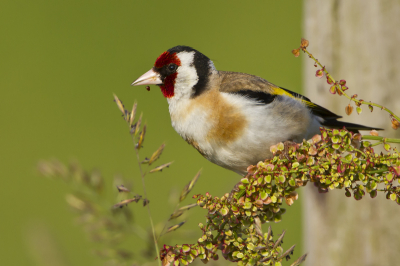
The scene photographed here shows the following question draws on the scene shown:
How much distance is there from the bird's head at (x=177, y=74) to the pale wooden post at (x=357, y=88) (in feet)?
2.03

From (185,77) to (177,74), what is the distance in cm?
5

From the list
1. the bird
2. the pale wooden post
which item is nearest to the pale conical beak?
the bird

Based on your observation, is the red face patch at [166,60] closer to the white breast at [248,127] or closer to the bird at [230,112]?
the bird at [230,112]

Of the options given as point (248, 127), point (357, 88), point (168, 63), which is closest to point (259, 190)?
point (248, 127)

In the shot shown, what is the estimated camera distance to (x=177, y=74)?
231cm

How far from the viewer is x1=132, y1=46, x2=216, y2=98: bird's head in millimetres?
2295

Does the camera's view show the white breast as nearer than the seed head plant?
No

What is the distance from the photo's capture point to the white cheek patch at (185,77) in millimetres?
2285

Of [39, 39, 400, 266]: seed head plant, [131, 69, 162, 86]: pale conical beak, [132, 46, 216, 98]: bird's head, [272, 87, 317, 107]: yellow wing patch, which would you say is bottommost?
[39, 39, 400, 266]: seed head plant

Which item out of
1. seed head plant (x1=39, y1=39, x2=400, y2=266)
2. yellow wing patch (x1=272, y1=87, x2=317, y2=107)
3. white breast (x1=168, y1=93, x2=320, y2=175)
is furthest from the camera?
yellow wing patch (x1=272, y1=87, x2=317, y2=107)

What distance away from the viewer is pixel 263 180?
132cm

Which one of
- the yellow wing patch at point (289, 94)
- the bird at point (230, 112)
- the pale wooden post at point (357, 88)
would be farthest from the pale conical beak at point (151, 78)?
the pale wooden post at point (357, 88)

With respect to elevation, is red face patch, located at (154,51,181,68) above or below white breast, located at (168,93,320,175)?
above

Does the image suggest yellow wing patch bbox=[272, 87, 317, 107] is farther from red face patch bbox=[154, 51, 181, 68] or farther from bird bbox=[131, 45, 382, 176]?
red face patch bbox=[154, 51, 181, 68]
